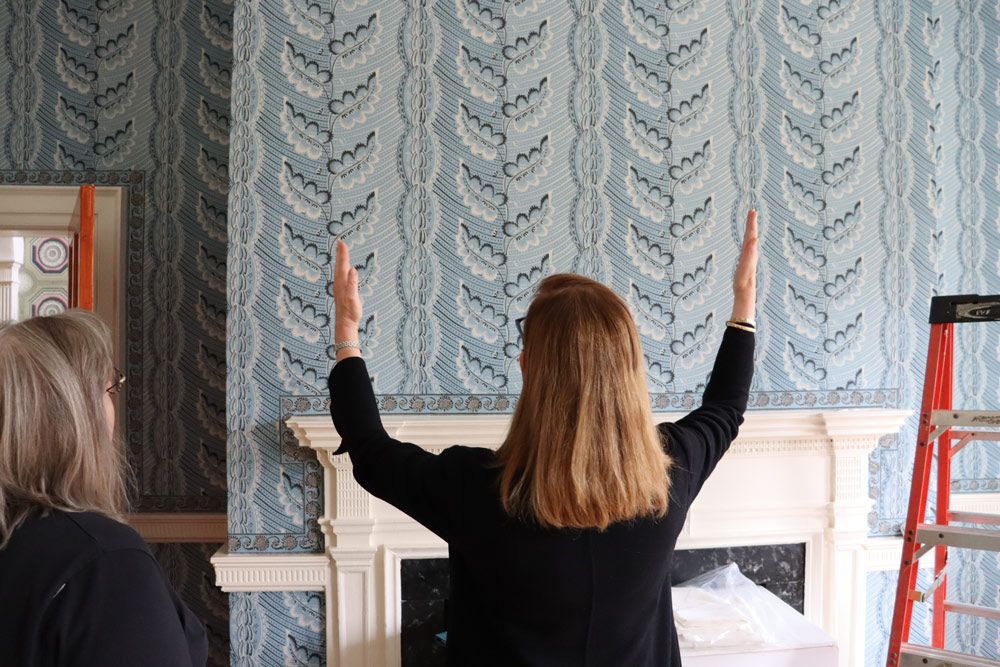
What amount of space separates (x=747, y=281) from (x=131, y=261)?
2.59m

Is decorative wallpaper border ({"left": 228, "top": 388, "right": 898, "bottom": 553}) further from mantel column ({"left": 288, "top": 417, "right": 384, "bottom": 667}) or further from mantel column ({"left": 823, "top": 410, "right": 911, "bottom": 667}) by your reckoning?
mantel column ({"left": 823, "top": 410, "right": 911, "bottom": 667})

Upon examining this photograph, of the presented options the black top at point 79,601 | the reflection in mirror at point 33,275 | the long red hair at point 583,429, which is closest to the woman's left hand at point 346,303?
the long red hair at point 583,429

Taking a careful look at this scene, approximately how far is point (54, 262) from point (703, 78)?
9.20 ft

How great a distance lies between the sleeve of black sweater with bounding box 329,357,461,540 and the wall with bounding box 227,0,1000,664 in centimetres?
149

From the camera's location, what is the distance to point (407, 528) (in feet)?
8.65

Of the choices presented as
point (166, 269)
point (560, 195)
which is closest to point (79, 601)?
point (560, 195)

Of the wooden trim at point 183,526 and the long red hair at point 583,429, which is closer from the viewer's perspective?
the long red hair at point 583,429

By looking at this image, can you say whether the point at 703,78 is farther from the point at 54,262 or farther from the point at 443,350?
the point at 54,262

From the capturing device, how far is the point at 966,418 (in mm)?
2084

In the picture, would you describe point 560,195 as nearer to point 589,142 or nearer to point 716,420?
point 589,142

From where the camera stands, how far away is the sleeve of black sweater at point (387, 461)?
3.59ft

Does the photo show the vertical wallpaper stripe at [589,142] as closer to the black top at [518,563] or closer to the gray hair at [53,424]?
the black top at [518,563]

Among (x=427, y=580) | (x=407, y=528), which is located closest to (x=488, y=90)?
(x=407, y=528)

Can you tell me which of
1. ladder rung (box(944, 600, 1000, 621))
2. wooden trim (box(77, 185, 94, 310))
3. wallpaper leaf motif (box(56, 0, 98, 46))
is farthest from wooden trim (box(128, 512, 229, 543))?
ladder rung (box(944, 600, 1000, 621))
